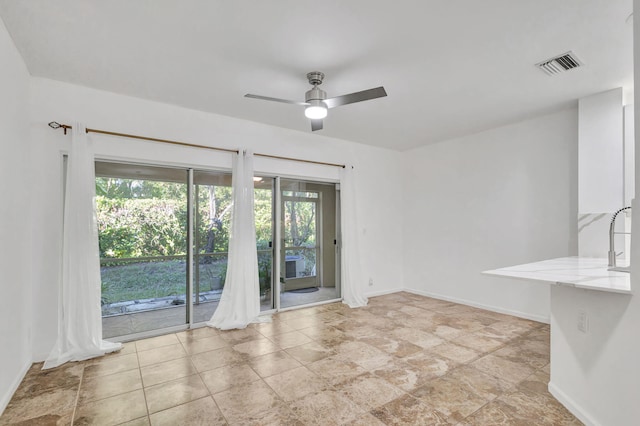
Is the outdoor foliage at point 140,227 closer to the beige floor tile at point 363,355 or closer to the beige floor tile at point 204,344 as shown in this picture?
the beige floor tile at point 204,344

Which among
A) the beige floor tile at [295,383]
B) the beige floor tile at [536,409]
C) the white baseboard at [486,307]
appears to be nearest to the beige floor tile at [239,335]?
the beige floor tile at [295,383]

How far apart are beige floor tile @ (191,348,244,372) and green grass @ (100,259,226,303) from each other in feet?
3.60

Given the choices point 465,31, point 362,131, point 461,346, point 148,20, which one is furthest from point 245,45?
point 461,346

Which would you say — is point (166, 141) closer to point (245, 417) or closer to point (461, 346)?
point (245, 417)

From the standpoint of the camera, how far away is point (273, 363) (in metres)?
3.05

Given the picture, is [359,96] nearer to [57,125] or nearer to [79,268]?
[57,125]

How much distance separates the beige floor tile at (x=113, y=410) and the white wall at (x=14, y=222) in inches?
24.1

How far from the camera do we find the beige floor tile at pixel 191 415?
7.07 ft

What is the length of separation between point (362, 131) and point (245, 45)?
270 cm

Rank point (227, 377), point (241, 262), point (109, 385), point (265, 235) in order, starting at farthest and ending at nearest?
point (265, 235) → point (241, 262) → point (227, 377) → point (109, 385)

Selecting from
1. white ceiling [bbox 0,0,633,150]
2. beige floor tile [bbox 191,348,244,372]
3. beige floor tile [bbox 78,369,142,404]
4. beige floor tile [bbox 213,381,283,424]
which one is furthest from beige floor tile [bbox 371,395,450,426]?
white ceiling [bbox 0,0,633,150]

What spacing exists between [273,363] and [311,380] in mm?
500

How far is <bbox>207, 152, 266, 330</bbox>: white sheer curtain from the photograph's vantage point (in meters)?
4.12

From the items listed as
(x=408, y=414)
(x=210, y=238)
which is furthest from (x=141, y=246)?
(x=408, y=414)
